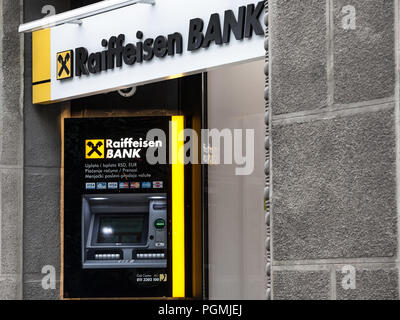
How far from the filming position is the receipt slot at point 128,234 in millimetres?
7043

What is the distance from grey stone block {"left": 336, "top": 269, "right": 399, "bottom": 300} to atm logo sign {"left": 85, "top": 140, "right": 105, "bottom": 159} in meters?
4.21

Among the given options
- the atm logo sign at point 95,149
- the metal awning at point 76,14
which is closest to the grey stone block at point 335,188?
the metal awning at point 76,14

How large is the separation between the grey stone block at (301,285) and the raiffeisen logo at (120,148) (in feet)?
11.8

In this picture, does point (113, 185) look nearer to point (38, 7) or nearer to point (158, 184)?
point (158, 184)

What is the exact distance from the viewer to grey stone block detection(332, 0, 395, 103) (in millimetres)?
3109

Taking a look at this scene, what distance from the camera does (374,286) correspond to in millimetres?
3102

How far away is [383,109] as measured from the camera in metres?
3.10

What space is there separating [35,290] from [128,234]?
38.9 inches

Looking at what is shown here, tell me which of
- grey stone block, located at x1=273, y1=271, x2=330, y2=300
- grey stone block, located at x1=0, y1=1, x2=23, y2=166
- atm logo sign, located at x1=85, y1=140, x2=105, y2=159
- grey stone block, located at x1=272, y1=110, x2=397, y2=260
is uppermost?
grey stone block, located at x1=0, y1=1, x2=23, y2=166

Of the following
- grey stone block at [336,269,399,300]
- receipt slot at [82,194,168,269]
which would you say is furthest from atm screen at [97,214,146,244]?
grey stone block at [336,269,399,300]

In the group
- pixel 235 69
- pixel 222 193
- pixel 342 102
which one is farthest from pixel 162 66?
pixel 342 102

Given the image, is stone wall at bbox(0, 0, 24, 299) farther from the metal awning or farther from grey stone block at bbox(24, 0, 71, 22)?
the metal awning

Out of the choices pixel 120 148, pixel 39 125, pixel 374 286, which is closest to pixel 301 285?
pixel 374 286

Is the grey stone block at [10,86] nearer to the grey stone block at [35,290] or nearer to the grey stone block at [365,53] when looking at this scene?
the grey stone block at [35,290]
